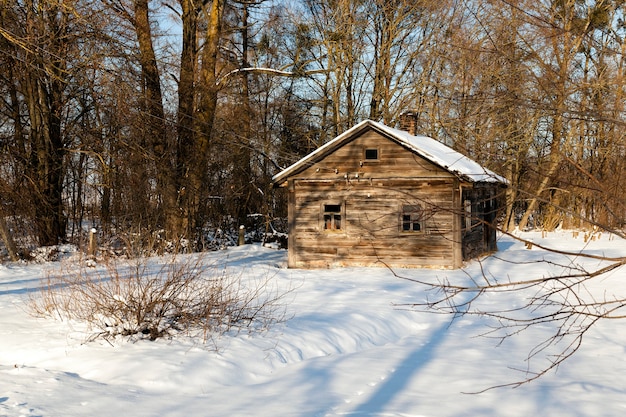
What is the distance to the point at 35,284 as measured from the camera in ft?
46.9

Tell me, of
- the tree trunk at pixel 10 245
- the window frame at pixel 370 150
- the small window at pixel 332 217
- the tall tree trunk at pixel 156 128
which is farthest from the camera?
the tall tree trunk at pixel 156 128

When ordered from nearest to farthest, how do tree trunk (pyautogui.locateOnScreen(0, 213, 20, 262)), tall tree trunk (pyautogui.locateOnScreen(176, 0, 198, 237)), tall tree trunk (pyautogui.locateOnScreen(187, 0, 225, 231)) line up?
tree trunk (pyautogui.locateOnScreen(0, 213, 20, 262))
tall tree trunk (pyautogui.locateOnScreen(187, 0, 225, 231))
tall tree trunk (pyautogui.locateOnScreen(176, 0, 198, 237))

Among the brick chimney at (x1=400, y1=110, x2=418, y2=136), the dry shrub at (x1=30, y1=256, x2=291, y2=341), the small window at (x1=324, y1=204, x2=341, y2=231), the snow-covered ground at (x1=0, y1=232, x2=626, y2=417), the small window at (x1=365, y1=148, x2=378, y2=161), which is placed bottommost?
the snow-covered ground at (x1=0, y1=232, x2=626, y2=417)

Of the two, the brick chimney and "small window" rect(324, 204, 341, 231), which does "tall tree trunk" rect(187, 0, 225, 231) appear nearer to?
"small window" rect(324, 204, 341, 231)

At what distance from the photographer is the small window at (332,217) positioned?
19750 millimetres

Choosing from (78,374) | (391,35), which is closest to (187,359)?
(78,374)

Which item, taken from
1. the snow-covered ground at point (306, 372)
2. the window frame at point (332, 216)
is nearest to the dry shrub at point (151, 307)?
the snow-covered ground at point (306, 372)

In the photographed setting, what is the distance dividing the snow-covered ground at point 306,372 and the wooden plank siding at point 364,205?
6858 millimetres

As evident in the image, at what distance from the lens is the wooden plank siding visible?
18.7m

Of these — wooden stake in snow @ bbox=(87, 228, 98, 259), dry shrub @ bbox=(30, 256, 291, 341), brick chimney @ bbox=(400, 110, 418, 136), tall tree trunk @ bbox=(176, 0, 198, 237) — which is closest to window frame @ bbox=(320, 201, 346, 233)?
brick chimney @ bbox=(400, 110, 418, 136)

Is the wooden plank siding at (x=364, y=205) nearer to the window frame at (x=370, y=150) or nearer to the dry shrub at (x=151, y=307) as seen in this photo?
the window frame at (x=370, y=150)

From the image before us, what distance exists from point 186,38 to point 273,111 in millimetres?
11628

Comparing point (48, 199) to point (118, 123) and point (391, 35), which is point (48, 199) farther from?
point (391, 35)

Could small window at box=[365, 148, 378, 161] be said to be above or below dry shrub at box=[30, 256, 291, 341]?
above
